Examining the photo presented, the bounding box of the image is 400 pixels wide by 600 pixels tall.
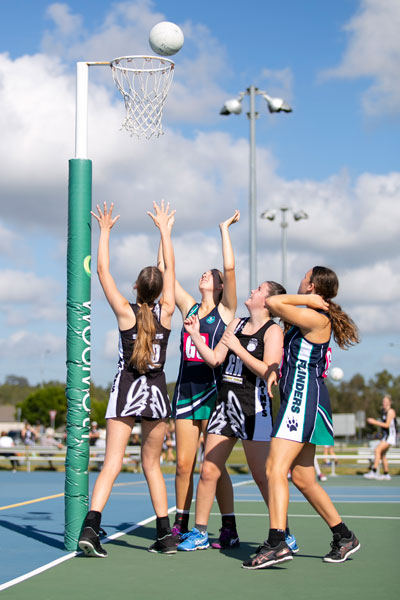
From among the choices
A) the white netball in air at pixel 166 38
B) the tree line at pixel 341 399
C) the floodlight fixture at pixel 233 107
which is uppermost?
the floodlight fixture at pixel 233 107

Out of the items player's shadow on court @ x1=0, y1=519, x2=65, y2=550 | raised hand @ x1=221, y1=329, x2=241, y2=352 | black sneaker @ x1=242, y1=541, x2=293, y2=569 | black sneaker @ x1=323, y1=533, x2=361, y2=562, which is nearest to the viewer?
black sneaker @ x1=242, y1=541, x2=293, y2=569

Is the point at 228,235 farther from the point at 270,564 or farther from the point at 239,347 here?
the point at 270,564

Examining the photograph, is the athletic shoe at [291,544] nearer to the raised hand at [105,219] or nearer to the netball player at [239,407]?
the netball player at [239,407]

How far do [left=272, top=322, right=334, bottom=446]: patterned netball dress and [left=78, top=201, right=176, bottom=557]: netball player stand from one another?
43.7 inches

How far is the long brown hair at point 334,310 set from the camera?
Answer: 6535mm

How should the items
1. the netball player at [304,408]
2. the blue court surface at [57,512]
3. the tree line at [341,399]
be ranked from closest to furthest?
the netball player at [304,408]
the blue court surface at [57,512]
the tree line at [341,399]

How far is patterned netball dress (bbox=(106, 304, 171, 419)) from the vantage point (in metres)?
6.79

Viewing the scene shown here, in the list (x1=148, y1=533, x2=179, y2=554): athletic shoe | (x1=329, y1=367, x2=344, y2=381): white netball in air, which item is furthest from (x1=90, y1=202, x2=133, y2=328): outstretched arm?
(x1=329, y1=367, x2=344, y2=381): white netball in air

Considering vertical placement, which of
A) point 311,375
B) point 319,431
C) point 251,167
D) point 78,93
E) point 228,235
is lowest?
point 319,431

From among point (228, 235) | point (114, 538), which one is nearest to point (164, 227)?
point (228, 235)

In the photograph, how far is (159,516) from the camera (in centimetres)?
693

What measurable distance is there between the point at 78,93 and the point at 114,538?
429cm

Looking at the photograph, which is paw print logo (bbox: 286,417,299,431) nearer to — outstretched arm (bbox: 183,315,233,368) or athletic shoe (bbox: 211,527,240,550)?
outstretched arm (bbox: 183,315,233,368)

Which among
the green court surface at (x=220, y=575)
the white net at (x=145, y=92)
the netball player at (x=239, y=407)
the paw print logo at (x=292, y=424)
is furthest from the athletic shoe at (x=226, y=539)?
the white net at (x=145, y=92)
